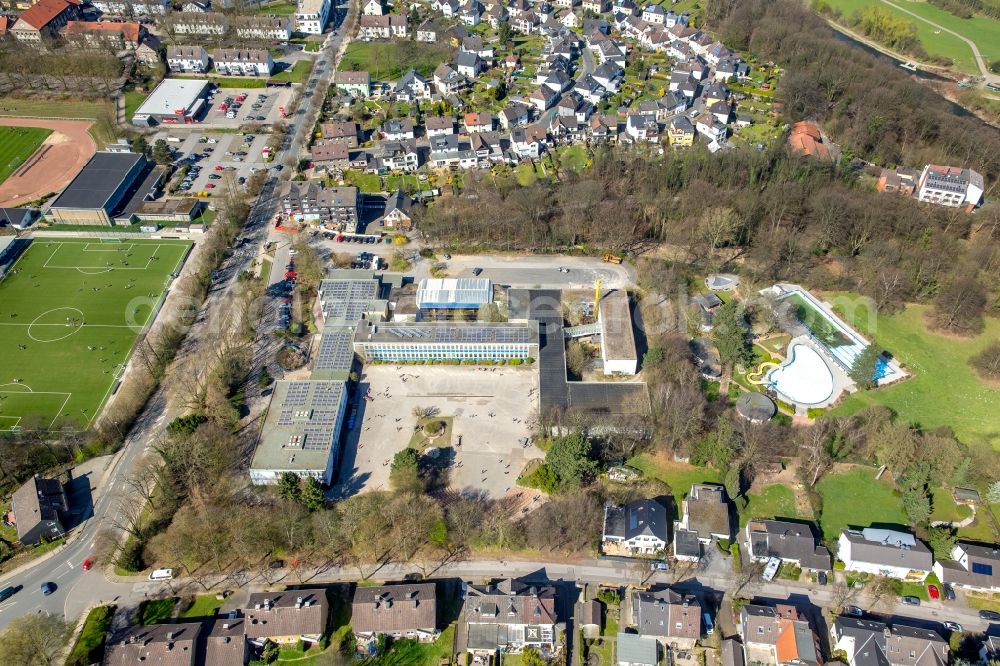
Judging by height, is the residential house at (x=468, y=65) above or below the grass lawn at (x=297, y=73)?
above

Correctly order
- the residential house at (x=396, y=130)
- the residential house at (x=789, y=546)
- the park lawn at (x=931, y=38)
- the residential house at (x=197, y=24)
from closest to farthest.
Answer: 1. the residential house at (x=789, y=546)
2. the residential house at (x=396, y=130)
3. the park lawn at (x=931, y=38)
4. the residential house at (x=197, y=24)

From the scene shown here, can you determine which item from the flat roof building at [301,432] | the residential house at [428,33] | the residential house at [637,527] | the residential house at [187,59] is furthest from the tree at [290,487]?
the residential house at [428,33]

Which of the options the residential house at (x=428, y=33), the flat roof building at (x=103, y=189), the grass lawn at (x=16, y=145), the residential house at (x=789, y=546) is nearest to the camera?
the residential house at (x=789, y=546)

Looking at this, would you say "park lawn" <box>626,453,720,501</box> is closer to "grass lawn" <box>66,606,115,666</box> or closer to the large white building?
"grass lawn" <box>66,606,115,666</box>

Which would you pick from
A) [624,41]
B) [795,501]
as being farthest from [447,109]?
[795,501]

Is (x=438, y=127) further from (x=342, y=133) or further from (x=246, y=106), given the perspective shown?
(x=246, y=106)

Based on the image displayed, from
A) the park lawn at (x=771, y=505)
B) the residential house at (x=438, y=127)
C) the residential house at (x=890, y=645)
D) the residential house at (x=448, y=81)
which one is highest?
the residential house at (x=448, y=81)

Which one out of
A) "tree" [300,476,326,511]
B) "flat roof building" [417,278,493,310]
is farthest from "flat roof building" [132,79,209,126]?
"tree" [300,476,326,511]

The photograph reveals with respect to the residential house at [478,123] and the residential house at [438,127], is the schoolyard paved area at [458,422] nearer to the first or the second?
the residential house at [438,127]
